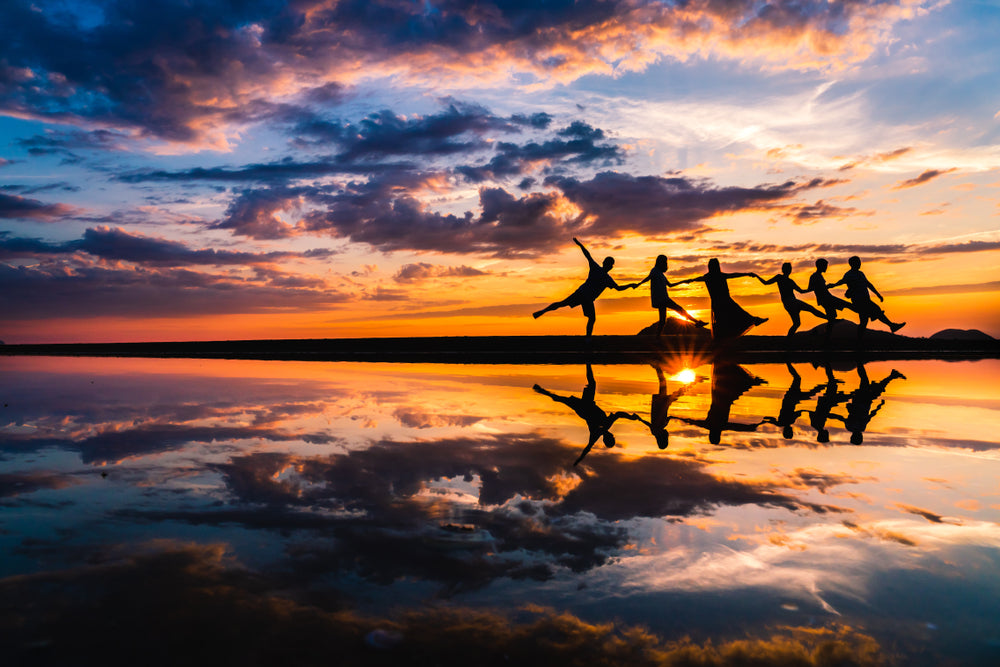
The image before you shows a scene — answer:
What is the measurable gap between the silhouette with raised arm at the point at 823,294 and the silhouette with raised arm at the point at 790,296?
0.24 meters

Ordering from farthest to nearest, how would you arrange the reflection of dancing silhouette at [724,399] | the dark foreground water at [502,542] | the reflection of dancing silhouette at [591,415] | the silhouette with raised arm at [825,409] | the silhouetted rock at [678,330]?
1. the silhouetted rock at [678,330]
2. the reflection of dancing silhouette at [724,399]
3. the silhouette with raised arm at [825,409]
4. the reflection of dancing silhouette at [591,415]
5. the dark foreground water at [502,542]

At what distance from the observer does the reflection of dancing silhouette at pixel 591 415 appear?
216 inches

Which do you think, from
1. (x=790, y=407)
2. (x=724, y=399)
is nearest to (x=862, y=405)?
(x=790, y=407)

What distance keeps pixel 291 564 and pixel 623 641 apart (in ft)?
4.72

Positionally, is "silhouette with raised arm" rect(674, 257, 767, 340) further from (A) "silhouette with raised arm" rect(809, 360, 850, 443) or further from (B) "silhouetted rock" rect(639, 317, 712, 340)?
(A) "silhouette with raised arm" rect(809, 360, 850, 443)

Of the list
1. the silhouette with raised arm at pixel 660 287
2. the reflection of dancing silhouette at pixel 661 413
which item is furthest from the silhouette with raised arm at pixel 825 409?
the silhouette with raised arm at pixel 660 287

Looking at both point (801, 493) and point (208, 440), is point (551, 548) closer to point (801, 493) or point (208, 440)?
point (801, 493)

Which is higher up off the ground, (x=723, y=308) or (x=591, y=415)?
(x=723, y=308)

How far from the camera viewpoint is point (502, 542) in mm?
2834

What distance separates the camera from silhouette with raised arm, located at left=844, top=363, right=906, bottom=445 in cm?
592

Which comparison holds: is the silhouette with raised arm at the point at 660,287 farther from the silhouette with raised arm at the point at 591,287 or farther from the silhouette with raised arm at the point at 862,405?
the silhouette with raised arm at the point at 862,405

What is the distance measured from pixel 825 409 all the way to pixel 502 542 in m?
5.98

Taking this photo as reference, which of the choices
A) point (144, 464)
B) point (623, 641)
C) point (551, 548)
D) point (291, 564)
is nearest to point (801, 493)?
point (551, 548)

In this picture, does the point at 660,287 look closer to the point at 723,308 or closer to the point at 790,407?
the point at 723,308
